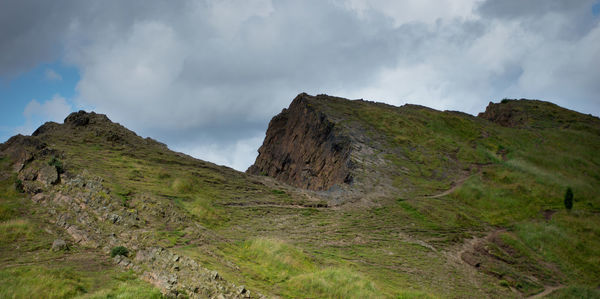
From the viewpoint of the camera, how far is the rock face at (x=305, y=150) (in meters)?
36.1

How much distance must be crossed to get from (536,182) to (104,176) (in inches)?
1369

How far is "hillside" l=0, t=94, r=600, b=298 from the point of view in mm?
11766

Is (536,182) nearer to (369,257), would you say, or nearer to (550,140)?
(550,140)

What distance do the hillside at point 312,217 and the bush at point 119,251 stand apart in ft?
0.78

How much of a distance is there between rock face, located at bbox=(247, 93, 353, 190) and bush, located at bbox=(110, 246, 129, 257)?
20.8 meters

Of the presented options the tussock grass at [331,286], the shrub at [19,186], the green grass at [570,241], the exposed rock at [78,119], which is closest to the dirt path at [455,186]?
the green grass at [570,241]

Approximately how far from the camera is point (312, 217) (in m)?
23.5

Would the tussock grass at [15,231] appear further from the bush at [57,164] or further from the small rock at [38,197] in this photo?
the bush at [57,164]

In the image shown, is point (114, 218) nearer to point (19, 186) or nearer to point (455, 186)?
point (19, 186)

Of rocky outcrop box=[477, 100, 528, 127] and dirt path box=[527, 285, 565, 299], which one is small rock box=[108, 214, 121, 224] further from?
rocky outcrop box=[477, 100, 528, 127]

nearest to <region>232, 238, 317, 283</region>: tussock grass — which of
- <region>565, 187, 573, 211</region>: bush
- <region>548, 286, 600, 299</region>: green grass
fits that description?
<region>548, 286, 600, 299</region>: green grass

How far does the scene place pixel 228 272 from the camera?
12.3 meters

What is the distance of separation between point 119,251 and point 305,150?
31.6 m

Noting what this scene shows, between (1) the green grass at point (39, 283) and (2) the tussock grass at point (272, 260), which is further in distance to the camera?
(2) the tussock grass at point (272, 260)
